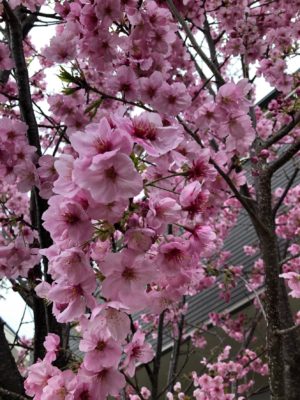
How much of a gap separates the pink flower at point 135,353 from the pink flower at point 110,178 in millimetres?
821

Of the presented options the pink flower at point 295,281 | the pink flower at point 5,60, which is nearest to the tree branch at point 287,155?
the pink flower at point 295,281

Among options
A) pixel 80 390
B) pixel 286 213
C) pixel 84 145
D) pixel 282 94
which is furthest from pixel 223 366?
pixel 84 145

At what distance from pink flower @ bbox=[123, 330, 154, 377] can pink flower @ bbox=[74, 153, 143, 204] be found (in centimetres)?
82

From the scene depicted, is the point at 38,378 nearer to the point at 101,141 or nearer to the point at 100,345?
the point at 100,345

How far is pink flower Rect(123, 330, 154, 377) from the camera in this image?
5.66 ft

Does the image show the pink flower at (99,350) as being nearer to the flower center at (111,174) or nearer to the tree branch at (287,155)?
the flower center at (111,174)

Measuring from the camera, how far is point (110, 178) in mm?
1172

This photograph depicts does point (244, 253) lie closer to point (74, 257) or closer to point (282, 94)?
point (282, 94)

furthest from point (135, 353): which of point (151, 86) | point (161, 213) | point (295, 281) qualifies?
point (295, 281)

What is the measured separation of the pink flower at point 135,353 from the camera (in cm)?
173

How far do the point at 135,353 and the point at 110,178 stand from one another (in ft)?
3.00

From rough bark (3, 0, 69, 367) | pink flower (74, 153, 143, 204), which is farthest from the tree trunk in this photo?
pink flower (74, 153, 143, 204)

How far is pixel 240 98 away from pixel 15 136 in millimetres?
1250

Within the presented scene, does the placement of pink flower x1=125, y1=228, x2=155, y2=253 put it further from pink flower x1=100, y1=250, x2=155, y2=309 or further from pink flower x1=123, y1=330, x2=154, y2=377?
pink flower x1=123, y1=330, x2=154, y2=377
